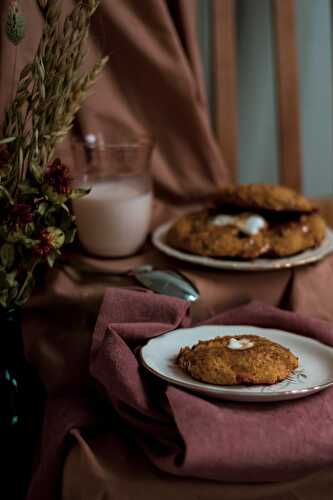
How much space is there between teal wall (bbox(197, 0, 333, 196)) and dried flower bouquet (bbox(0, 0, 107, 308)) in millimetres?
768

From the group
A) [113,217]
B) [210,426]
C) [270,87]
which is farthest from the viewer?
[270,87]

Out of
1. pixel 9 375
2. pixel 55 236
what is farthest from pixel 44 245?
pixel 9 375

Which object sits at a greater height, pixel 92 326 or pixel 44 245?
pixel 44 245

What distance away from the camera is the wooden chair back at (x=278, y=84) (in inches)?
51.9

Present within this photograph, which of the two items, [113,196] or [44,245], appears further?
[113,196]

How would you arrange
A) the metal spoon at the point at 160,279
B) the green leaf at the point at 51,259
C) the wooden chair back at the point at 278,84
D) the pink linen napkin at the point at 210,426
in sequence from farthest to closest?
the wooden chair back at the point at 278,84, the metal spoon at the point at 160,279, the green leaf at the point at 51,259, the pink linen napkin at the point at 210,426

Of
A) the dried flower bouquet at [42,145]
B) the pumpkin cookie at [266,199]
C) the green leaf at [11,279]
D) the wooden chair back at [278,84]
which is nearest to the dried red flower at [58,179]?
the dried flower bouquet at [42,145]

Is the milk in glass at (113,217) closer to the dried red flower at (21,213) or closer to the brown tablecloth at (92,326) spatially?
the brown tablecloth at (92,326)

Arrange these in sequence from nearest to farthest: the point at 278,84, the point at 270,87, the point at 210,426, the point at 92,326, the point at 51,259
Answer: the point at 210,426
the point at 51,259
the point at 92,326
the point at 278,84
the point at 270,87

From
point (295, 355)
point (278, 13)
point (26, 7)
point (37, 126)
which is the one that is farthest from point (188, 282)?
point (278, 13)

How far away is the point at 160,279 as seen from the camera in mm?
899

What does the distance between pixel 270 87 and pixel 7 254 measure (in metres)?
0.91

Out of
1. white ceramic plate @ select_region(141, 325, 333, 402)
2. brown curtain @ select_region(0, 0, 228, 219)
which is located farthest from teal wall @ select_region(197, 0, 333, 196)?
white ceramic plate @ select_region(141, 325, 333, 402)

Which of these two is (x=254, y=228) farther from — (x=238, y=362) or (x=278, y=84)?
(x=278, y=84)
